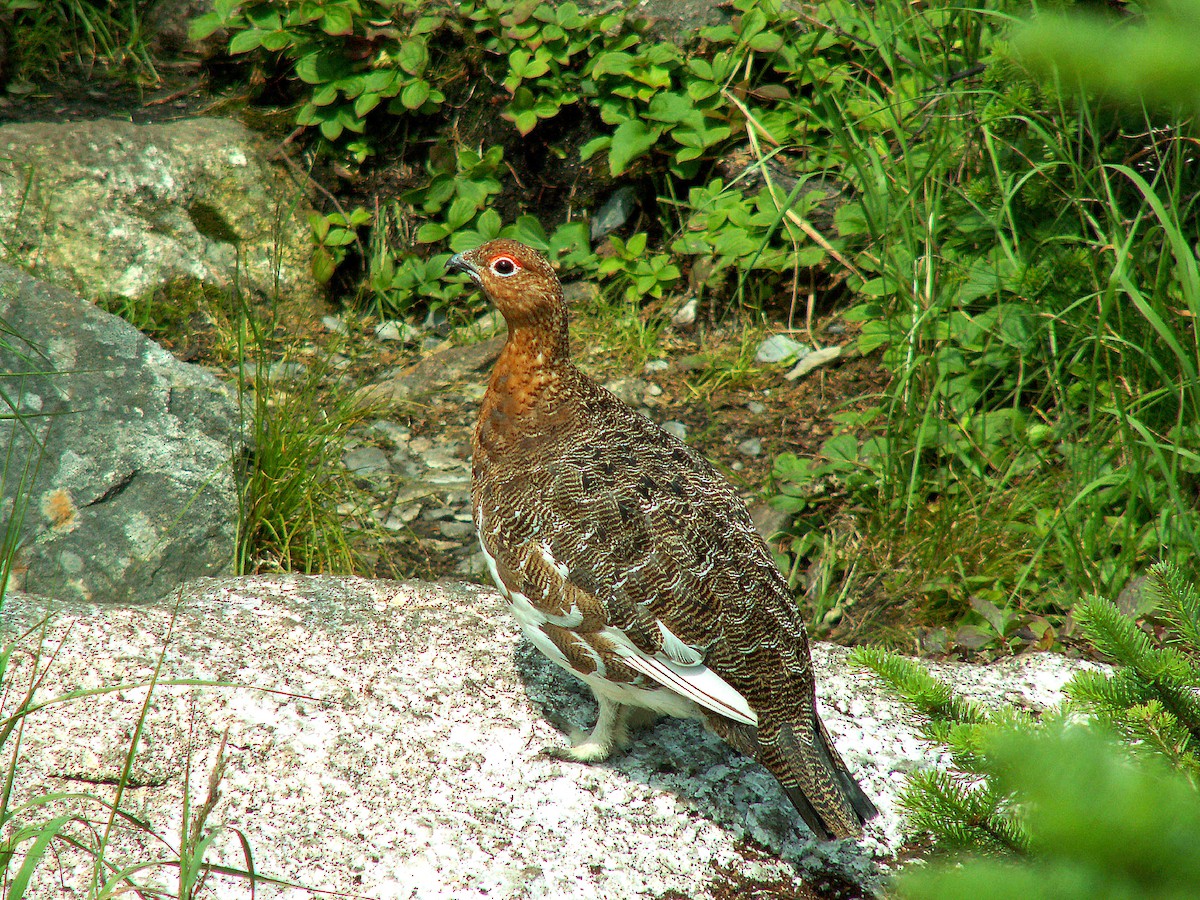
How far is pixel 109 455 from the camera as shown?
143 inches

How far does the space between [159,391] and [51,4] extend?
3919 mm

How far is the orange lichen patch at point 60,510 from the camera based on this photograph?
3447mm

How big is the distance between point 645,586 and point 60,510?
85.0 inches

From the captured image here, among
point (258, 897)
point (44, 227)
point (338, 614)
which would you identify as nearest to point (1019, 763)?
point (258, 897)

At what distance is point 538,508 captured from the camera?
9.43ft

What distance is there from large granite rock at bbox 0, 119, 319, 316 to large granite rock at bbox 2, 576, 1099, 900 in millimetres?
2629

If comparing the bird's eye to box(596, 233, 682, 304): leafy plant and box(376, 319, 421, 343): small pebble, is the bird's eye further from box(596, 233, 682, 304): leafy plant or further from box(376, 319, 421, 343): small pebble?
box(376, 319, 421, 343): small pebble

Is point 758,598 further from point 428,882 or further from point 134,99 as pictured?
point 134,99

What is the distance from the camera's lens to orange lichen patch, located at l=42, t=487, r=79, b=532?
3.45 metres

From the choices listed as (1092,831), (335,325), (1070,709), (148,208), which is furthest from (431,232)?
(1092,831)

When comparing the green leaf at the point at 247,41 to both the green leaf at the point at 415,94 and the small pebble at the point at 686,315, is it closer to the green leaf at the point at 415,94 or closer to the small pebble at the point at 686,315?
the green leaf at the point at 415,94

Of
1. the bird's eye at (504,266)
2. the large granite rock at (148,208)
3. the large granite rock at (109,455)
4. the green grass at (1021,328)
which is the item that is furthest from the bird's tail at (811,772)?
the large granite rock at (148,208)

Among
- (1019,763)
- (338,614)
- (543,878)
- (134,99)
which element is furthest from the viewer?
(134,99)

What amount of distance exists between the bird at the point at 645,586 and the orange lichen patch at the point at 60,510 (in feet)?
4.80
